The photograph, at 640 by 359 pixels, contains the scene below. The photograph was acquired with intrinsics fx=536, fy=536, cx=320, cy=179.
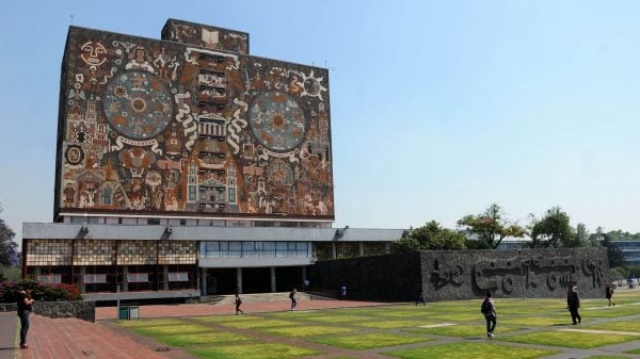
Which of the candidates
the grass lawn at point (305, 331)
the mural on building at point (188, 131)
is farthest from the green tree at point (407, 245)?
the grass lawn at point (305, 331)

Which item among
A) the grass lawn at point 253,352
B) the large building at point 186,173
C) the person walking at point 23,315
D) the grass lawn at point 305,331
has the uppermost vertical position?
the large building at point 186,173

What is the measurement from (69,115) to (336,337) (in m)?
46.9

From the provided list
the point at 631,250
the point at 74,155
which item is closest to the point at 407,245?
the point at 74,155

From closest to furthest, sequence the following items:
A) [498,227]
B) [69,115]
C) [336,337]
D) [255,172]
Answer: [336,337] < [69,115] < [255,172] < [498,227]

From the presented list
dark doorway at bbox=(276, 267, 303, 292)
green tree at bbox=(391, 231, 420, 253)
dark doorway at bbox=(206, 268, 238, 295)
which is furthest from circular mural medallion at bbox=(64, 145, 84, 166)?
green tree at bbox=(391, 231, 420, 253)

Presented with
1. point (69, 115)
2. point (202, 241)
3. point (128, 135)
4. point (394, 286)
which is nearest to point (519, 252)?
point (394, 286)

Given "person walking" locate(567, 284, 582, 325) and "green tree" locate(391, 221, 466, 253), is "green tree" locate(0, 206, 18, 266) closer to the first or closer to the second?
"green tree" locate(391, 221, 466, 253)

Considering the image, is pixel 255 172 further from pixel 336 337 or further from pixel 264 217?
pixel 336 337

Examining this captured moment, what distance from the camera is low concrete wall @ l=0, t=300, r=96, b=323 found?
2844 centimetres

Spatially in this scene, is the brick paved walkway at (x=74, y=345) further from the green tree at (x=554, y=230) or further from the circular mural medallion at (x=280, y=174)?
the green tree at (x=554, y=230)

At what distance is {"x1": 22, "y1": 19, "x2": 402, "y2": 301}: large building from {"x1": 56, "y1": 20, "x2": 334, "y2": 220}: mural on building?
13 cm

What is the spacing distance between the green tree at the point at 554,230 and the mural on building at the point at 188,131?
31.2 metres

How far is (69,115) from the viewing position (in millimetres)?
56438

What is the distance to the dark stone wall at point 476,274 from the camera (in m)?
43.0
